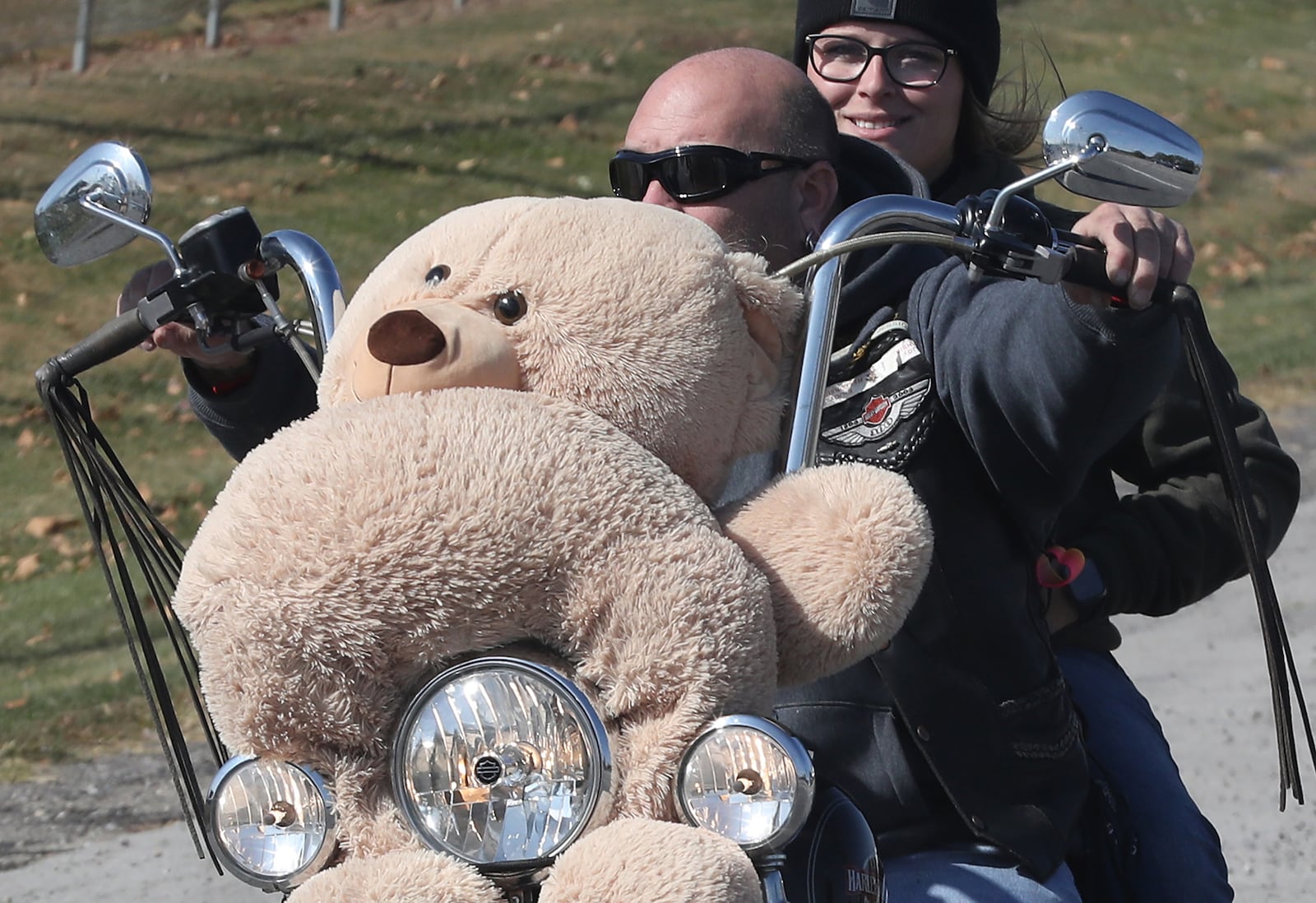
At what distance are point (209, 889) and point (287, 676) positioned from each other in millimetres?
2774

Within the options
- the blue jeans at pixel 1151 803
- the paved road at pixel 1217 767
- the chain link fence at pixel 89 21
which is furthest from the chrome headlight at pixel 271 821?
the chain link fence at pixel 89 21

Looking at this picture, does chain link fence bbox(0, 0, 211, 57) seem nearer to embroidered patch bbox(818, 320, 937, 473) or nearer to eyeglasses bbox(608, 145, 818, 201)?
eyeglasses bbox(608, 145, 818, 201)

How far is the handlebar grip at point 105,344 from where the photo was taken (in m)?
1.90

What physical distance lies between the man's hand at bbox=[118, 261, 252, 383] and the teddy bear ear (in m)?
0.75

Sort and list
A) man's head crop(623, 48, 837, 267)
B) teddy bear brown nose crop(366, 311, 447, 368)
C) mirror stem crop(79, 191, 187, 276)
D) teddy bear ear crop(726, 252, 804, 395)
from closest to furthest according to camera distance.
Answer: teddy bear brown nose crop(366, 311, 447, 368) → teddy bear ear crop(726, 252, 804, 395) → mirror stem crop(79, 191, 187, 276) → man's head crop(623, 48, 837, 267)

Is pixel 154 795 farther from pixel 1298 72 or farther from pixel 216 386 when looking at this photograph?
pixel 1298 72

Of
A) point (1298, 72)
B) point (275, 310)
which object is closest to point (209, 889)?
point (275, 310)

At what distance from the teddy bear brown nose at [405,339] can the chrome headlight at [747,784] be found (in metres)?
0.40

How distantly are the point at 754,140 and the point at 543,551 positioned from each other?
3.27ft

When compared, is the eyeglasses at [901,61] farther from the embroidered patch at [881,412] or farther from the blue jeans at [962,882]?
the blue jeans at [962,882]

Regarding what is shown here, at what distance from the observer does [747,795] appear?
1382 millimetres

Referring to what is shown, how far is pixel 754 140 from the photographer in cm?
221

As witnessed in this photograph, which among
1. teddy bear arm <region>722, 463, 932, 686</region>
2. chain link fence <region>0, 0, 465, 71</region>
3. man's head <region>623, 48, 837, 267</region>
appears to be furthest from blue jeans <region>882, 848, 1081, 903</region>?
chain link fence <region>0, 0, 465, 71</region>

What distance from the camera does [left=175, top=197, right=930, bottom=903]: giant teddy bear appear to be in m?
1.33
